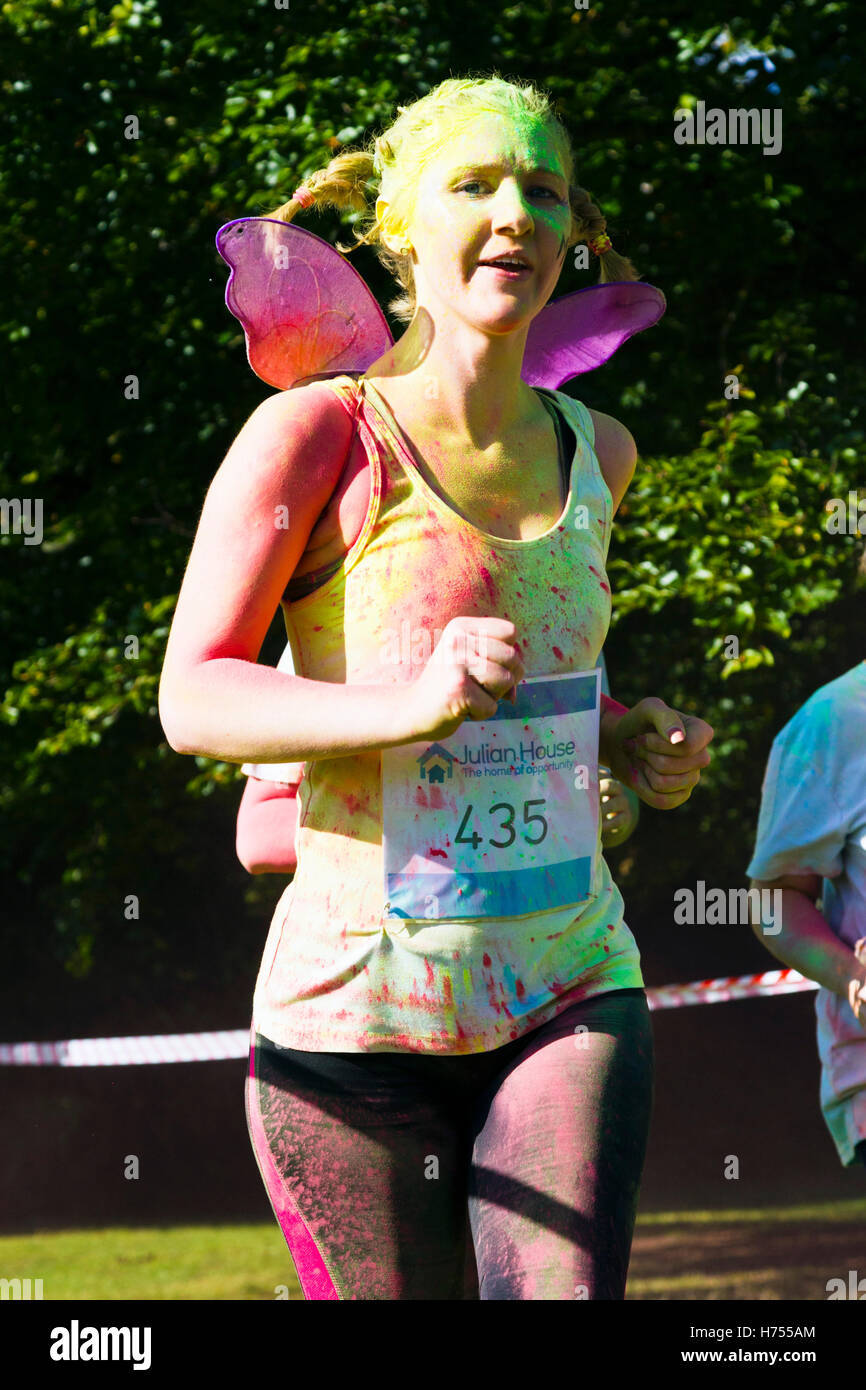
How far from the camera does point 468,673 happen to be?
5.28ft

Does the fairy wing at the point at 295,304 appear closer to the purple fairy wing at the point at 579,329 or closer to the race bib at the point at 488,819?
the purple fairy wing at the point at 579,329

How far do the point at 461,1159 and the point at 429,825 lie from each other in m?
0.37

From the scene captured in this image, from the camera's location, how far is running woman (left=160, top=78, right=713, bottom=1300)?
5.81ft

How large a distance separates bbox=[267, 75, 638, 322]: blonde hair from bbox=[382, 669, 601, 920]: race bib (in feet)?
2.01

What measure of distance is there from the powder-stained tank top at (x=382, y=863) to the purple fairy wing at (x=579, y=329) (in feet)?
1.67

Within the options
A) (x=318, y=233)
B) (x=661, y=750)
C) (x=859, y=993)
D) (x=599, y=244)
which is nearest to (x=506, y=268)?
(x=599, y=244)

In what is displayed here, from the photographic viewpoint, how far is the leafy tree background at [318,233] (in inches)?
257

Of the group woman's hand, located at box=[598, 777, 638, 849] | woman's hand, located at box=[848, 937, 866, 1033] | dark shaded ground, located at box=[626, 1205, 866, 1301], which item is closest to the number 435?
woman's hand, located at box=[598, 777, 638, 849]

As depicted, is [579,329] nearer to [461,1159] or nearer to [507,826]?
[507,826]

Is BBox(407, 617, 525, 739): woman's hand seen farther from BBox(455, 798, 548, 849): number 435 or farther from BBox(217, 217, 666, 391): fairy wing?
BBox(217, 217, 666, 391): fairy wing

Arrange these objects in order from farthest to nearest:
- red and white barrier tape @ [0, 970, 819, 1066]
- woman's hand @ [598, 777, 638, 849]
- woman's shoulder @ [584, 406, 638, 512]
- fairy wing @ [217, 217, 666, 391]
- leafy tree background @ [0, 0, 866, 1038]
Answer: red and white barrier tape @ [0, 970, 819, 1066] → leafy tree background @ [0, 0, 866, 1038] → woman's hand @ [598, 777, 638, 849] → woman's shoulder @ [584, 406, 638, 512] → fairy wing @ [217, 217, 666, 391]

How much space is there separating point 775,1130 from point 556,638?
29.5 feet
